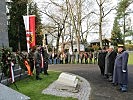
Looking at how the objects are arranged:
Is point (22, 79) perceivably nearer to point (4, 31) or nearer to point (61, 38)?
point (4, 31)

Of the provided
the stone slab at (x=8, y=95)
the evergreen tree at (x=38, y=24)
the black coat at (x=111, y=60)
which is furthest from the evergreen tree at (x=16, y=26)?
the stone slab at (x=8, y=95)

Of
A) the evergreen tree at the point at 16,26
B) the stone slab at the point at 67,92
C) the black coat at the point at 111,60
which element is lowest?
the stone slab at the point at 67,92

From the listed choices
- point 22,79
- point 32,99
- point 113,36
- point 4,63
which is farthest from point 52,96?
point 113,36

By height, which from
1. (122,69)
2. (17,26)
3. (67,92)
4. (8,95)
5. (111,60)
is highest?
(17,26)

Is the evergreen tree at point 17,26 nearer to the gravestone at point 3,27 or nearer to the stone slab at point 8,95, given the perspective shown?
the gravestone at point 3,27

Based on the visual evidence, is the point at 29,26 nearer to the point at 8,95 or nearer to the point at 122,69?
the point at 122,69

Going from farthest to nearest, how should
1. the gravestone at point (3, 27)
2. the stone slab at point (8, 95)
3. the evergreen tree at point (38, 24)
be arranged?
the evergreen tree at point (38, 24)
the gravestone at point (3, 27)
the stone slab at point (8, 95)

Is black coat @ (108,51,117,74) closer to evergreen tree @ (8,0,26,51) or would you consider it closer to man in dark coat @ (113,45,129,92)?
man in dark coat @ (113,45,129,92)

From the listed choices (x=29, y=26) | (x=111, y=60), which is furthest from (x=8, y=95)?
(x=29, y=26)

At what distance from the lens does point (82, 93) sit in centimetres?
1295

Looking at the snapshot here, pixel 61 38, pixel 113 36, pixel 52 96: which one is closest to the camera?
pixel 52 96

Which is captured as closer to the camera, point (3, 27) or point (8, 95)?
point (8, 95)

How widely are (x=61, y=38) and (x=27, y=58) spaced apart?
48.4 metres

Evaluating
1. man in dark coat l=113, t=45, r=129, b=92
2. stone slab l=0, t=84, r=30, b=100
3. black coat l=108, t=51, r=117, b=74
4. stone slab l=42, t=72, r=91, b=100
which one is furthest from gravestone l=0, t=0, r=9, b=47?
stone slab l=0, t=84, r=30, b=100
